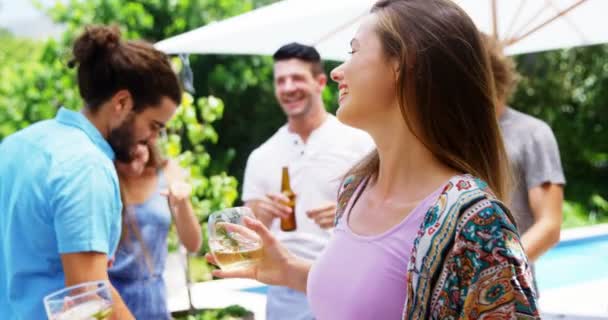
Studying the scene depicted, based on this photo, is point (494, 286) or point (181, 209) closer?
point (494, 286)

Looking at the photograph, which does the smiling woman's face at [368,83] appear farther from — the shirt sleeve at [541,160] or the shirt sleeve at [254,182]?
the shirt sleeve at [254,182]

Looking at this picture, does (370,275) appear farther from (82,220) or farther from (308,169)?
(308,169)

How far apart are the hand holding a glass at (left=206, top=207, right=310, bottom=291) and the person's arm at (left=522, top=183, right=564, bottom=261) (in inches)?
62.5

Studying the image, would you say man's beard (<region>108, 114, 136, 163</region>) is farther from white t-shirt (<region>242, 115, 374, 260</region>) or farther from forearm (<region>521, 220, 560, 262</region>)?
forearm (<region>521, 220, 560, 262</region>)

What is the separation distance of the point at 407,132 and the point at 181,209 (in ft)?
7.33

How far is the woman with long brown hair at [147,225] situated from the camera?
332 cm

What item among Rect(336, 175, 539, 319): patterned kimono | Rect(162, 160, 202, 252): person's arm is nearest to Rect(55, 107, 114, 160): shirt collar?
Rect(162, 160, 202, 252): person's arm

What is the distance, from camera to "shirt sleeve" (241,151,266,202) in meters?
3.98

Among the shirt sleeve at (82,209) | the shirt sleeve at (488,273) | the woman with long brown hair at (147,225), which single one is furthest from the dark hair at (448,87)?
the woman with long brown hair at (147,225)

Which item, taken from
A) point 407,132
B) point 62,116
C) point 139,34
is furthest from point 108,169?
point 139,34

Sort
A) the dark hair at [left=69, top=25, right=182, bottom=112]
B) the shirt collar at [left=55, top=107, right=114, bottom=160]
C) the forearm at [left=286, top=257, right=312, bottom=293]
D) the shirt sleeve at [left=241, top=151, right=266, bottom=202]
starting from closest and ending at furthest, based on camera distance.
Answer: the forearm at [left=286, top=257, right=312, bottom=293] → the shirt collar at [left=55, top=107, right=114, bottom=160] → the dark hair at [left=69, top=25, right=182, bottom=112] → the shirt sleeve at [left=241, top=151, right=266, bottom=202]

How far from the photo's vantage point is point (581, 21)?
4.06m

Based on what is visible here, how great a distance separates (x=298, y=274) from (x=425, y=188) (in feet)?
1.98

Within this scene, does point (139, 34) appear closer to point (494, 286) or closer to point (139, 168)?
point (139, 168)
